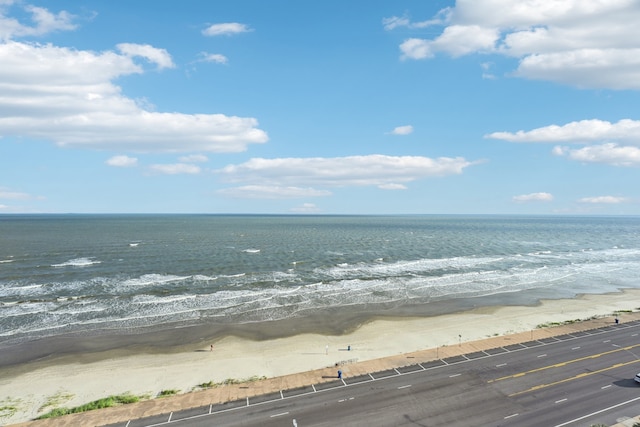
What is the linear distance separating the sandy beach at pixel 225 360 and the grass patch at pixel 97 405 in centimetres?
137

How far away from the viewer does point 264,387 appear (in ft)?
125

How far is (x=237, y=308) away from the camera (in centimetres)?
6494

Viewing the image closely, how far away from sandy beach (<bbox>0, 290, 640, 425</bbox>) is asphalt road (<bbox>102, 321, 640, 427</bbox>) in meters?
6.20

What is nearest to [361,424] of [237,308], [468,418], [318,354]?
[468,418]

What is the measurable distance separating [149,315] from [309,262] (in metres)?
49.2

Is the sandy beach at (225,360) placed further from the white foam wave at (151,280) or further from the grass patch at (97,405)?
the white foam wave at (151,280)

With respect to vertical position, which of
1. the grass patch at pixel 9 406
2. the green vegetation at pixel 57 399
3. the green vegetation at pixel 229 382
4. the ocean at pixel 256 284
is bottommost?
the green vegetation at pixel 57 399

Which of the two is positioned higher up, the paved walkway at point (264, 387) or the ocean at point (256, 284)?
the ocean at point (256, 284)

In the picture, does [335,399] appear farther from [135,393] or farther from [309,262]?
[309,262]

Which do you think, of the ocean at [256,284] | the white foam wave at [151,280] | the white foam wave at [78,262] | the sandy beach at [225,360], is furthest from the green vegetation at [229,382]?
the white foam wave at [78,262]

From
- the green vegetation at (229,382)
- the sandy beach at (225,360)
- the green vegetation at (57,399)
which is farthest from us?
the green vegetation at (229,382)

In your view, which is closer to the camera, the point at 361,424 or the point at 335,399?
the point at 361,424

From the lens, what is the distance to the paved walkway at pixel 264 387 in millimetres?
33188

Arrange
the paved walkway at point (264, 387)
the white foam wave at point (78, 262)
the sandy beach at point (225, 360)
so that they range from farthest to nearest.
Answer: the white foam wave at point (78, 262) → the sandy beach at point (225, 360) → the paved walkway at point (264, 387)
